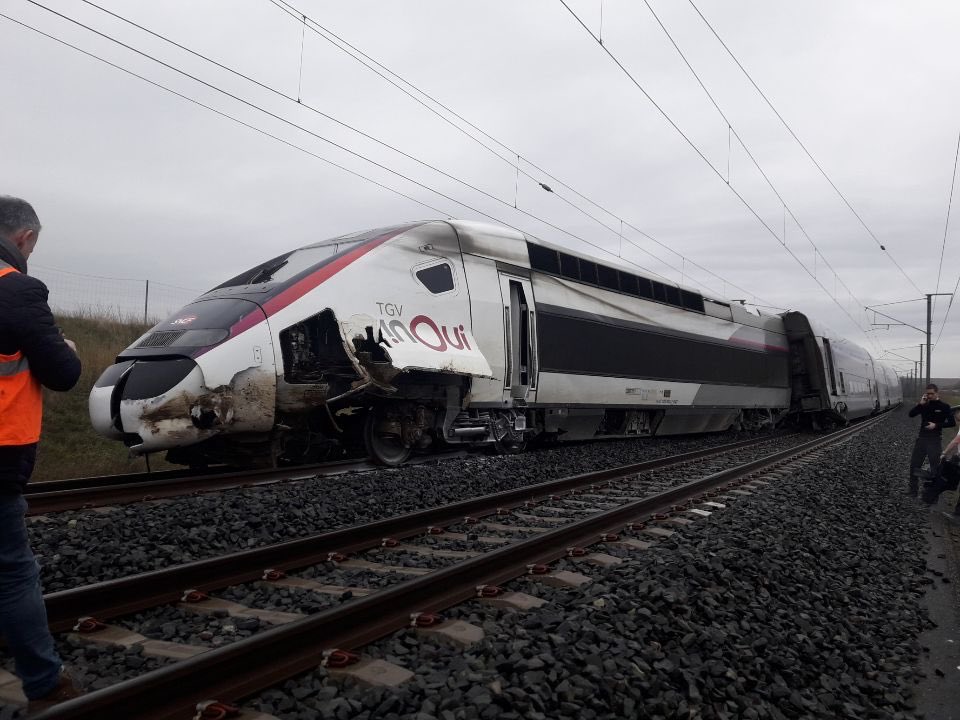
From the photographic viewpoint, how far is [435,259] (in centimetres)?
912

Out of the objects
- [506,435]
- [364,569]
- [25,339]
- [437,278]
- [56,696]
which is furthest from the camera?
[506,435]

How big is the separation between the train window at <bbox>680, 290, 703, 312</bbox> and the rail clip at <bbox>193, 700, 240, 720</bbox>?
13966 millimetres

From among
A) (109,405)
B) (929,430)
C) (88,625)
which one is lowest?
(88,625)

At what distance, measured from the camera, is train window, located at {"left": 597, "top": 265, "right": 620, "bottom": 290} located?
12352 millimetres

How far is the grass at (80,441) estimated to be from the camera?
9.93 metres

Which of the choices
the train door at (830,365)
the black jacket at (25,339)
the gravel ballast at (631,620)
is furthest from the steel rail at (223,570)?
the train door at (830,365)

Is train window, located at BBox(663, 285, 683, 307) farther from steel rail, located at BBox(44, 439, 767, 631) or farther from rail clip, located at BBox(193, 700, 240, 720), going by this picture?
rail clip, located at BBox(193, 700, 240, 720)

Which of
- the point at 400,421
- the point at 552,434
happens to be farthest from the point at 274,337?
the point at 552,434

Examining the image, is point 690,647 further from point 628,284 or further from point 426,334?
point 628,284

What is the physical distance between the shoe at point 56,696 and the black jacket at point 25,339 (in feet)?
2.33

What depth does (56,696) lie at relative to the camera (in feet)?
7.83

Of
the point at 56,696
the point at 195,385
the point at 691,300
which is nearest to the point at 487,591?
the point at 56,696

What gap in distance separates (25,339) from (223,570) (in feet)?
7.19

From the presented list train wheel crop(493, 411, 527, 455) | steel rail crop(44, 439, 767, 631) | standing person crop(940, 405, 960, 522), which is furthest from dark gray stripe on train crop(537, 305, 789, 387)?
standing person crop(940, 405, 960, 522)
